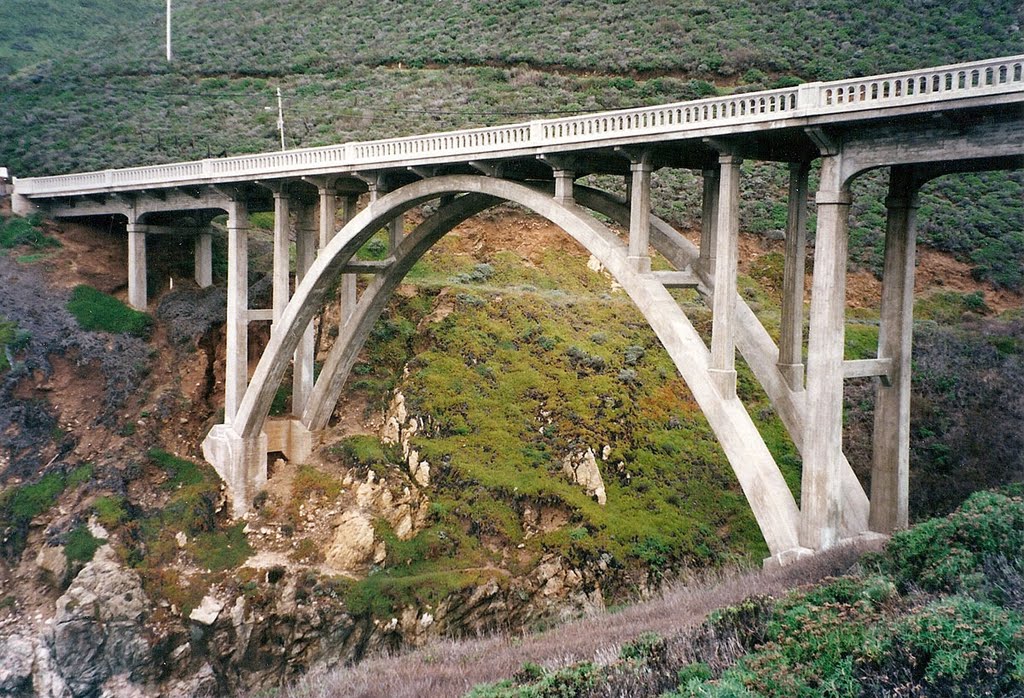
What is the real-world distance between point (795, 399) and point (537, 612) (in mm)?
8144

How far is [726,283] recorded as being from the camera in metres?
15.9

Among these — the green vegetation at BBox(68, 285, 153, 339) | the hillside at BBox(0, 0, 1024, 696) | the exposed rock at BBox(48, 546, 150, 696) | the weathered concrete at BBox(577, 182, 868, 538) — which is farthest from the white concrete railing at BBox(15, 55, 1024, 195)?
the exposed rock at BBox(48, 546, 150, 696)

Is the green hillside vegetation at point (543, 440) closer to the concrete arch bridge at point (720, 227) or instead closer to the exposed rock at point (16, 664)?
the concrete arch bridge at point (720, 227)

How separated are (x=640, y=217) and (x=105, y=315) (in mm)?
20195

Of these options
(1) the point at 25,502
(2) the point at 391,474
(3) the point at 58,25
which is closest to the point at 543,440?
(2) the point at 391,474

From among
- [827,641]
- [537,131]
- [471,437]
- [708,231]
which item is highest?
[537,131]

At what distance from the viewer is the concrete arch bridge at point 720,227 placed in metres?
14.1

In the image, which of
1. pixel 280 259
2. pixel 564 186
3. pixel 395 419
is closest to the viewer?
pixel 564 186

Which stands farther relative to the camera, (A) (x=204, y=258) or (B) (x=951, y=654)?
(A) (x=204, y=258)

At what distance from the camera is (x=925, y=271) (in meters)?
31.9

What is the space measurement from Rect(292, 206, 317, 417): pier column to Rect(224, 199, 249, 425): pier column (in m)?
1.51

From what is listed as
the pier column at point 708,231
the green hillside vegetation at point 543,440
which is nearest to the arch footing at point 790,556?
the pier column at point 708,231

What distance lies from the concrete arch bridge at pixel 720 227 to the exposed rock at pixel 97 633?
4.50 meters

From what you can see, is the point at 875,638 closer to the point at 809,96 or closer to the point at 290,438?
the point at 809,96
